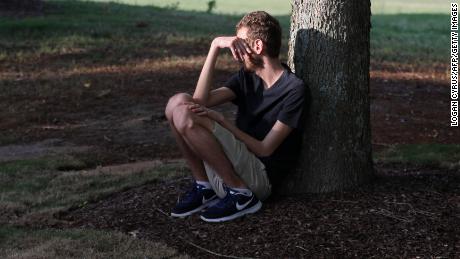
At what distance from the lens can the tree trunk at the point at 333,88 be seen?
496 centimetres

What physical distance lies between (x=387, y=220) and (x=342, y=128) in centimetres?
66

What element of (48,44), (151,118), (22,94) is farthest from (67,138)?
(48,44)

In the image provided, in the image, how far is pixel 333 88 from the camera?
16.3 ft

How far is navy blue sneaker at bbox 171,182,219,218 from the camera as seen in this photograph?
4.98m

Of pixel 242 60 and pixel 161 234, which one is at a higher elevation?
pixel 242 60

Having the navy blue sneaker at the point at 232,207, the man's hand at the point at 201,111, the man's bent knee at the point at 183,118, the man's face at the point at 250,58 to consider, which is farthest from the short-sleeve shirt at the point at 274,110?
the man's bent knee at the point at 183,118

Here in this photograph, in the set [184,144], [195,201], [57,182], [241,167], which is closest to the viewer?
[241,167]

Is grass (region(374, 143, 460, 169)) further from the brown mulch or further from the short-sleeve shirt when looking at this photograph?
the short-sleeve shirt

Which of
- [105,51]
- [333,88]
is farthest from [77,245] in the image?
[105,51]

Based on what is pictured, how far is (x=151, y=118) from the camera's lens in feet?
29.9

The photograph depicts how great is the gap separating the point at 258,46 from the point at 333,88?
532mm

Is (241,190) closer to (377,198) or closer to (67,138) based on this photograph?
(377,198)

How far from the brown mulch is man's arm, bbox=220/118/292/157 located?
37 centimetres

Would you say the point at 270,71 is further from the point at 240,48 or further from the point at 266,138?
the point at 266,138
